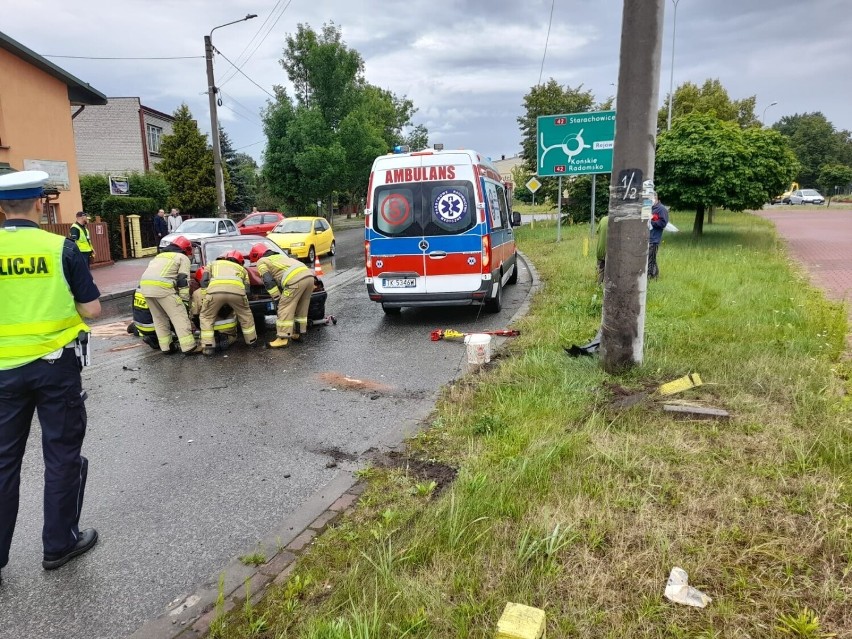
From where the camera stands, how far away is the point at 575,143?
56.7 ft

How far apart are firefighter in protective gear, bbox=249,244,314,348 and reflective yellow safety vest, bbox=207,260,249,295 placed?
12.3 inches

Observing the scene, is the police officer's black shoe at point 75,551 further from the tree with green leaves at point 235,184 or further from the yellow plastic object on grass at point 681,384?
the tree with green leaves at point 235,184

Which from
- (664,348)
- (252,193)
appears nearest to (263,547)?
(664,348)

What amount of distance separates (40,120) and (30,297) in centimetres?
1893

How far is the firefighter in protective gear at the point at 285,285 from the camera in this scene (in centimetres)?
824

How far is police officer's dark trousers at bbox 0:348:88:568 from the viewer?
10.2 ft

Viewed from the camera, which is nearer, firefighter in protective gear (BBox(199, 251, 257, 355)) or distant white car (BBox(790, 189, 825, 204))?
firefighter in protective gear (BBox(199, 251, 257, 355))

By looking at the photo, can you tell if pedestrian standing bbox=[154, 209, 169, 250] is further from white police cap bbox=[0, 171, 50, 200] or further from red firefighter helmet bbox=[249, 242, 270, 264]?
white police cap bbox=[0, 171, 50, 200]

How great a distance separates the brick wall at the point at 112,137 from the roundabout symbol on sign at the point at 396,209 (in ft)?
122

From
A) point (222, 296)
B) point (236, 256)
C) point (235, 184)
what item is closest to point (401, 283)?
point (236, 256)

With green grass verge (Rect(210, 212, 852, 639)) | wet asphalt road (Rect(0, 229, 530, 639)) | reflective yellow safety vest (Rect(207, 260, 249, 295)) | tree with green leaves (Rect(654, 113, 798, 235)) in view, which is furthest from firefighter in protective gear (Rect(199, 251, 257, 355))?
tree with green leaves (Rect(654, 113, 798, 235))

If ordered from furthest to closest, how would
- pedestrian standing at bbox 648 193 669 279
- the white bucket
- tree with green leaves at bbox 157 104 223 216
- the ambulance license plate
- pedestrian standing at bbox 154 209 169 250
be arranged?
tree with green leaves at bbox 157 104 223 216 < pedestrian standing at bbox 154 209 169 250 < pedestrian standing at bbox 648 193 669 279 < the ambulance license plate < the white bucket

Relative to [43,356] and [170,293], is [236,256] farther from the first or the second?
[43,356]

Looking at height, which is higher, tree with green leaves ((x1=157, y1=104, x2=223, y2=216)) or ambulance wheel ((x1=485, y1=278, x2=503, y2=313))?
tree with green leaves ((x1=157, y1=104, x2=223, y2=216))
